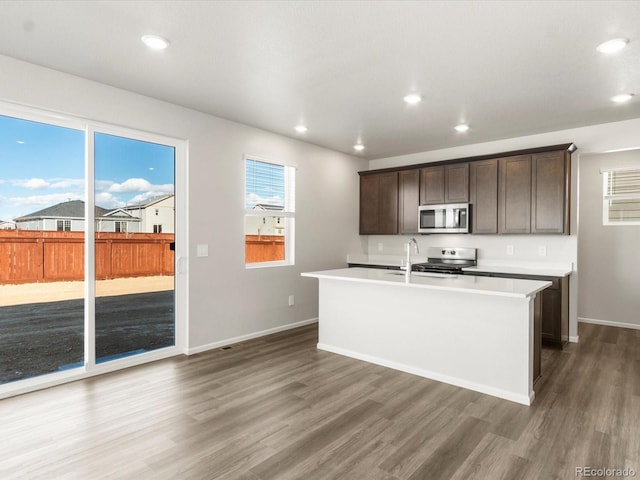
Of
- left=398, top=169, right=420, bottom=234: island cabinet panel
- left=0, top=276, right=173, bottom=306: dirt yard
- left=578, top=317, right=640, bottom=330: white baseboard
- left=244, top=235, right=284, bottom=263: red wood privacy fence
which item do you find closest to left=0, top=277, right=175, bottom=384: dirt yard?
left=0, top=276, right=173, bottom=306: dirt yard

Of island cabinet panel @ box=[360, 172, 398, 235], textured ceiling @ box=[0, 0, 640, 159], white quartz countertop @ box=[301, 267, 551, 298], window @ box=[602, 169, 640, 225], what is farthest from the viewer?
island cabinet panel @ box=[360, 172, 398, 235]

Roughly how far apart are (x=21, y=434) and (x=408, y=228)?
4.94 m

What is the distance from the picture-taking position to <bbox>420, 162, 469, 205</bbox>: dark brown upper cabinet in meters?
5.18

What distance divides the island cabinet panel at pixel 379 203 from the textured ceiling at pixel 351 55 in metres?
1.84

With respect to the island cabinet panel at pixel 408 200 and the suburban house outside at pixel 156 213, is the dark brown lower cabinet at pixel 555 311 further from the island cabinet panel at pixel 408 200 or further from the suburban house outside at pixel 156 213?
the suburban house outside at pixel 156 213

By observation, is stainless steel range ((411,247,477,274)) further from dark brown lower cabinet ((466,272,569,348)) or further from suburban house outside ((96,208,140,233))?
suburban house outside ((96,208,140,233))

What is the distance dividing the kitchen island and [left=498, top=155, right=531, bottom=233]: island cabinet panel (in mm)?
1559

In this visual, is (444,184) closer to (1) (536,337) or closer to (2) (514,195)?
(2) (514,195)

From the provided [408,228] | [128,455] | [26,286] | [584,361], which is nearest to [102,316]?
[26,286]

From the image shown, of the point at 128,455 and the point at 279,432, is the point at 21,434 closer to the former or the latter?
the point at 128,455

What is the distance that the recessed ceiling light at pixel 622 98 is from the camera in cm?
347

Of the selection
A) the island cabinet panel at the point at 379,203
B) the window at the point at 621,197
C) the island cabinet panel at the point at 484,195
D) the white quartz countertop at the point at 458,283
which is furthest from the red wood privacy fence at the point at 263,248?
the window at the point at 621,197

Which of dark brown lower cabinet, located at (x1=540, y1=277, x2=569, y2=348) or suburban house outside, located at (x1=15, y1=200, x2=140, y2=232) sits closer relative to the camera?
suburban house outside, located at (x1=15, y1=200, x2=140, y2=232)

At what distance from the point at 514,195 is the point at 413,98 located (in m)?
2.12
